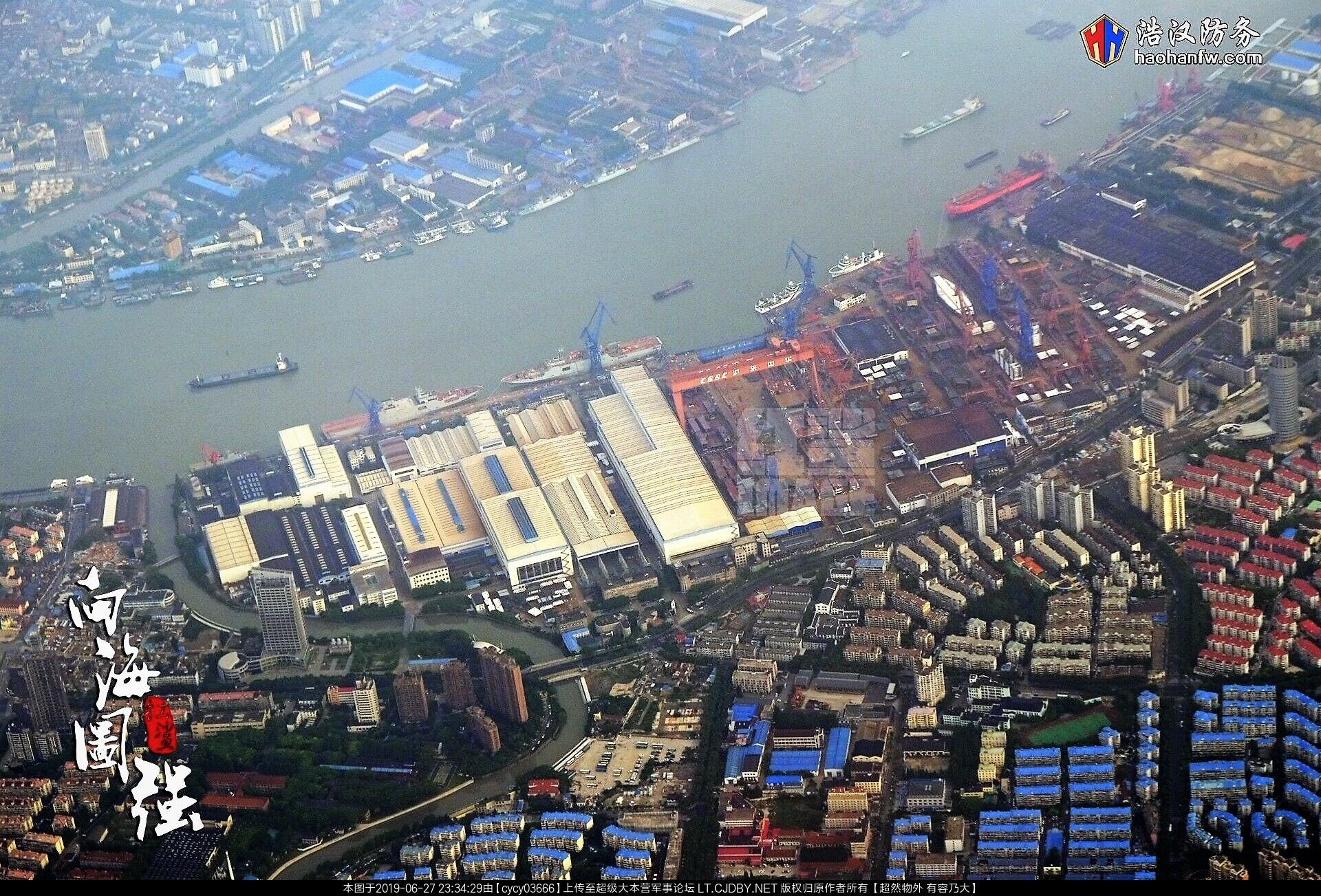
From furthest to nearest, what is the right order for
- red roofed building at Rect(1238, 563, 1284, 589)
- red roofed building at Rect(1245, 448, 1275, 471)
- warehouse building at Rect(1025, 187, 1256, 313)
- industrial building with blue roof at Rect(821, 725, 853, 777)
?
warehouse building at Rect(1025, 187, 1256, 313) < red roofed building at Rect(1245, 448, 1275, 471) < red roofed building at Rect(1238, 563, 1284, 589) < industrial building with blue roof at Rect(821, 725, 853, 777)

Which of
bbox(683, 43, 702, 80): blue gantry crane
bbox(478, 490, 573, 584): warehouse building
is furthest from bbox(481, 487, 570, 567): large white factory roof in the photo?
bbox(683, 43, 702, 80): blue gantry crane

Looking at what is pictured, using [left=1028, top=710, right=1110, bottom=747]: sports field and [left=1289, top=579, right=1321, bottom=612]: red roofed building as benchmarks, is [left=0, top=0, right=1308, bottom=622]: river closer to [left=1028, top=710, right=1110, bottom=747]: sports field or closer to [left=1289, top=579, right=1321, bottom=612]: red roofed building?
[left=1289, top=579, right=1321, bottom=612]: red roofed building

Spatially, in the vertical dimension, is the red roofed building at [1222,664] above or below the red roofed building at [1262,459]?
below

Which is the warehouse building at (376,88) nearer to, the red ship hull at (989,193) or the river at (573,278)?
the river at (573,278)

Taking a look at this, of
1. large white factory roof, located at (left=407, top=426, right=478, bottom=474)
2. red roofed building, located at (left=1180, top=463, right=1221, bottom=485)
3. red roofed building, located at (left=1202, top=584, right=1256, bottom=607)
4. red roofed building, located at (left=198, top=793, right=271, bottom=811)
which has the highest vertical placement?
large white factory roof, located at (left=407, top=426, right=478, bottom=474)

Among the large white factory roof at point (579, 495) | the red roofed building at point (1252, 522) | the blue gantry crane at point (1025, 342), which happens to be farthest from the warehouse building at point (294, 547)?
the red roofed building at point (1252, 522)

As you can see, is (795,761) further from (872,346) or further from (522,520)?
(872,346)
